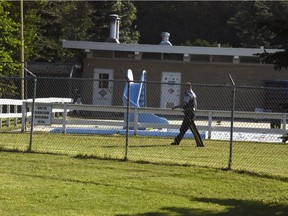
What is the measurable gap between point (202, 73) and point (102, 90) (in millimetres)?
5360

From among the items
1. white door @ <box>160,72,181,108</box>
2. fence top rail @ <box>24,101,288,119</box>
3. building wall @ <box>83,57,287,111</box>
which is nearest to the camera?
fence top rail @ <box>24,101,288,119</box>

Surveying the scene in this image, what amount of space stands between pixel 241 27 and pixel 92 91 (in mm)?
25312

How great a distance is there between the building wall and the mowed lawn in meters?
19.4

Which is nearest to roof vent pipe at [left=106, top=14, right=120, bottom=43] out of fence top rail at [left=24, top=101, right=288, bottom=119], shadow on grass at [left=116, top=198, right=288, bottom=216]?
fence top rail at [left=24, top=101, right=288, bottom=119]

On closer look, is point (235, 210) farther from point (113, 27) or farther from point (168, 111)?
point (113, 27)

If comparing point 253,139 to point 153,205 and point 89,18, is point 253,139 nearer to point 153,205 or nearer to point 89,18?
point 153,205

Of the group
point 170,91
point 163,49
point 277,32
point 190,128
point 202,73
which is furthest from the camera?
point 202,73

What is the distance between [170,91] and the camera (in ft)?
105

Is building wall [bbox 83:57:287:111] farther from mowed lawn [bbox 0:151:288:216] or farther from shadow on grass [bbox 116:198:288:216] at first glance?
shadow on grass [bbox 116:198:288:216]

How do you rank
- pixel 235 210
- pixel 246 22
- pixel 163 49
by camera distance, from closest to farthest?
pixel 235 210 < pixel 163 49 < pixel 246 22

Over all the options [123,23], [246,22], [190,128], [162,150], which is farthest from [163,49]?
[123,23]

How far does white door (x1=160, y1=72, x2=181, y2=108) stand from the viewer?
31652 millimetres

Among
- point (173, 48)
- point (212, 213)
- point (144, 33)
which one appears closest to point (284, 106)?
point (212, 213)

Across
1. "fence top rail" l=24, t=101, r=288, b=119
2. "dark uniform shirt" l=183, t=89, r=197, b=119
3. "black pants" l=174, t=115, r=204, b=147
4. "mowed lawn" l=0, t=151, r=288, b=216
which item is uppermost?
"dark uniform shirt" l=183, t=89, r=197, b=119
